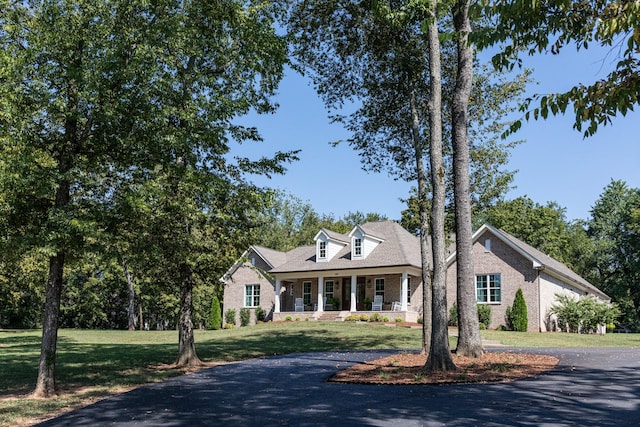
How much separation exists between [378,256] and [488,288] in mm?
6719

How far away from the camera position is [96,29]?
11.3 meters

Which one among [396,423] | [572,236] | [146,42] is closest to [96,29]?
[146,42]

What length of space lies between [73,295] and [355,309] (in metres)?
23.6

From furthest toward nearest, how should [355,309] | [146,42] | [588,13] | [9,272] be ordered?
[355,309] < [9,272] < [146,42] < [588,13]

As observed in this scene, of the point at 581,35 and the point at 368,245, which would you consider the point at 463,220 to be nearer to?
the point at 581,35

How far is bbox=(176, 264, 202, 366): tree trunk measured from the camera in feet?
48.6

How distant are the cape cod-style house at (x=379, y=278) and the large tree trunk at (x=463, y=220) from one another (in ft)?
56.1

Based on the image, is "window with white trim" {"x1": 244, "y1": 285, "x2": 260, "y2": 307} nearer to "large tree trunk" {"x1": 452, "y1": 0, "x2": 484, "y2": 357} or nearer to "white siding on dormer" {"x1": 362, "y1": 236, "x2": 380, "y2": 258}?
"white siding on dormer" {"x1": 362, "y1": 236, "x2": 380, "y2": 258}

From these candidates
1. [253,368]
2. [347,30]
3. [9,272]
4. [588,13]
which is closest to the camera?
[588,13]

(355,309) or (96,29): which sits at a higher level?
(96,29)

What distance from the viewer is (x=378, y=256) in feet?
110

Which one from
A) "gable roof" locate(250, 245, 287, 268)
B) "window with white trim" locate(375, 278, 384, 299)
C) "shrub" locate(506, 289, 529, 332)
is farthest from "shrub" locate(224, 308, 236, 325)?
"shrub" locate(506, 289, 529, 332)

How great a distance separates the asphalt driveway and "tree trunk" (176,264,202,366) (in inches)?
121

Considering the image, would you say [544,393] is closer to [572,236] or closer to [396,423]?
[396,423]
